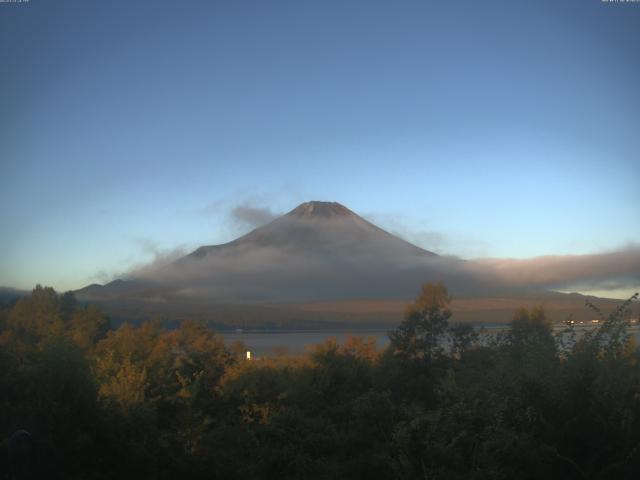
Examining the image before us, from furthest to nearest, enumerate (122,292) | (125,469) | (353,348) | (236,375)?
(122,292), (353,348), (236,375), (125,469)

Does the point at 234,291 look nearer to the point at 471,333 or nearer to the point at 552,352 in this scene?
the point at 471,333

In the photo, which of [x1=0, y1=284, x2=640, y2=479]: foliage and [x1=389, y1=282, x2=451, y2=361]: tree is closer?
[x1=0, y1=284, x2=640, y2=479]: foliage

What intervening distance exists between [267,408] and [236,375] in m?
3.91

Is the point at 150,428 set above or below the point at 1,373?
below

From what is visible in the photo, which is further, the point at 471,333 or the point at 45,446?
the point at 471,333

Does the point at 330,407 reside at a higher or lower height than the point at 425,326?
lower

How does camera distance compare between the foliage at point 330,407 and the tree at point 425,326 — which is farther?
the tree at point 425,326

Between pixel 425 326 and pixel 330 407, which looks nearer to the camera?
pixel 330 407

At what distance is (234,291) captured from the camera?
349 feet

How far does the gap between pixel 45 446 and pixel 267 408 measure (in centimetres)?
1225

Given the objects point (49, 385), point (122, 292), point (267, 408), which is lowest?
point (267, 408)

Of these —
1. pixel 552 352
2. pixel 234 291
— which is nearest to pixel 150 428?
pixel 552 352

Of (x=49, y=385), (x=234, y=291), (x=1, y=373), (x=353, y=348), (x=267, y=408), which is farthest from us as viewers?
(x=234, y=291)

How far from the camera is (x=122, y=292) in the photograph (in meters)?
80.7
